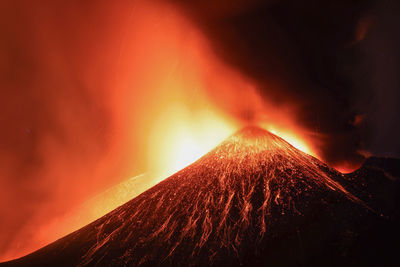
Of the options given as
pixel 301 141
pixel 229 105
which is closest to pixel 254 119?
pixel 229 105

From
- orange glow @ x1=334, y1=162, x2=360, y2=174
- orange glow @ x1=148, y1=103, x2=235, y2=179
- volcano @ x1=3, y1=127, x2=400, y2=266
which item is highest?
orange glow @ x1=148, y1=103, x2=235, y2=179

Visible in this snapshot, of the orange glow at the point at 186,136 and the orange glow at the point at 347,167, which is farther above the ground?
the orange glow at the point at 186,136

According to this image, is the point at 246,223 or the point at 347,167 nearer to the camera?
A: the point at 246,223

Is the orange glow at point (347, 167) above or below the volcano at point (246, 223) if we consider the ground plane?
below

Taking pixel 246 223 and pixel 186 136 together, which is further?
pixel 186 136

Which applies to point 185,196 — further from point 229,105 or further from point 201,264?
point 229,105

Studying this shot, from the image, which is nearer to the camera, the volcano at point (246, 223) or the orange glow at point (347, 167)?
the volcano at point (246, 223)

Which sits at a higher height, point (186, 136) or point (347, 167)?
point (186, 136)

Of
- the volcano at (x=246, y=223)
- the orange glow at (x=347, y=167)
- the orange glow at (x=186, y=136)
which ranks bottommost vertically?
the orange glow at (x=347, y=167)
